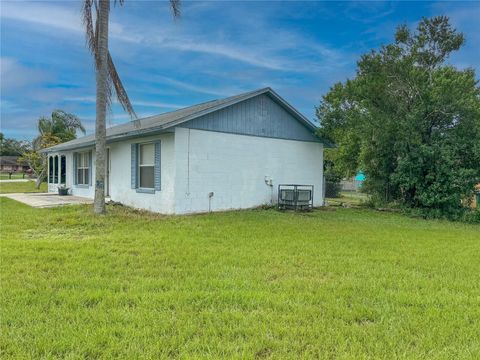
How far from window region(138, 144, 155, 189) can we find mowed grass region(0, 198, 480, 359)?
4097mm

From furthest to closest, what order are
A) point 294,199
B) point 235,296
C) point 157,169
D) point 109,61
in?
point 294,199
point 157,169
point 109,61
point 235,296

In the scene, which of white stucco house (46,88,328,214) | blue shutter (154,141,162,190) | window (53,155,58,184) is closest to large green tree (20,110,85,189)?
window (53,155,58,184)

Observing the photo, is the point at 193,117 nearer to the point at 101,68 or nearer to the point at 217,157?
the point at 217,157

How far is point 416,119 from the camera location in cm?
1234

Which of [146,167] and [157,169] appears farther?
[146,167]

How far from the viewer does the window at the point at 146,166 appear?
451 inches

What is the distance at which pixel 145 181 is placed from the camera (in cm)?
1172

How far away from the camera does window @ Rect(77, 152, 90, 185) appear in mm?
16339

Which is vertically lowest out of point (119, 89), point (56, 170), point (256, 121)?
point (56, 170)

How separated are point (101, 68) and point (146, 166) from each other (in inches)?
132

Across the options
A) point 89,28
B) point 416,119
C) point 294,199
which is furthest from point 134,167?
point 416,119

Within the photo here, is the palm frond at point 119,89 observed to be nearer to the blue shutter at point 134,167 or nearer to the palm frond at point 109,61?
the palm frond at point 109,61

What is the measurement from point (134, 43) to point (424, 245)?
37.5ft

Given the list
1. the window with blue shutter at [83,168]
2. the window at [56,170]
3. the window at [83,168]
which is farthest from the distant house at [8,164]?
the window at [83,168]
